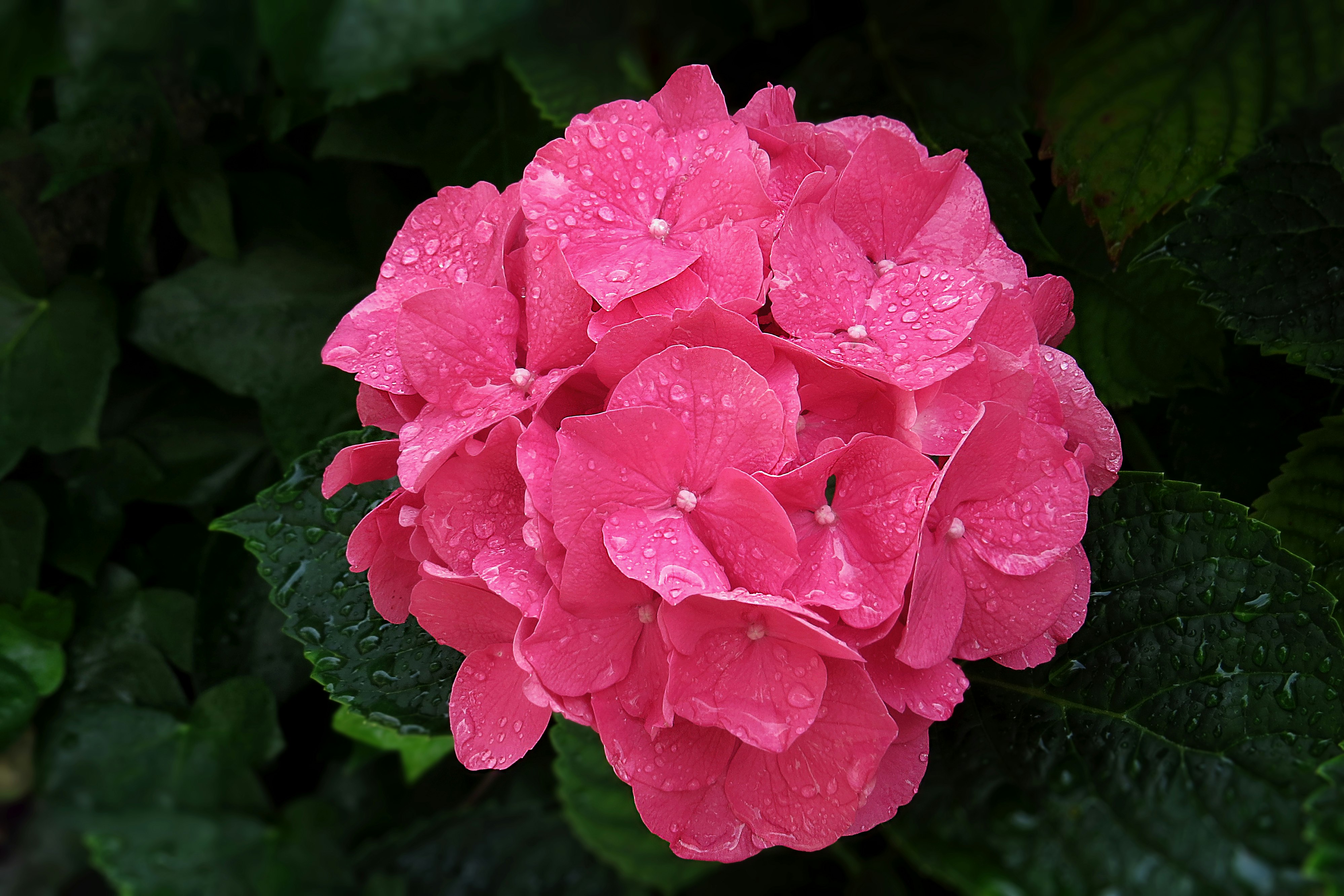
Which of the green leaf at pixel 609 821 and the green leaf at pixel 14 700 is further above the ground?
the green leaf at pixel 14 700

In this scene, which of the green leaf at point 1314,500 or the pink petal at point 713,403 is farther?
the green leaf at point 1314,500

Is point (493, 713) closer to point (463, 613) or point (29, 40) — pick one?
point (463, 613)

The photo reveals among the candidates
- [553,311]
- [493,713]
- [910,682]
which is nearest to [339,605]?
[493,713]

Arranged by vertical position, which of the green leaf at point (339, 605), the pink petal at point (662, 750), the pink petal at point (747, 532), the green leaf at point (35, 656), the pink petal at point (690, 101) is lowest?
the green leaf at point (35, 656)

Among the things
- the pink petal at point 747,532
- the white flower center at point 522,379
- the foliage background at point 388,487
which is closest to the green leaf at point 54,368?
the foliage background at point 388,487

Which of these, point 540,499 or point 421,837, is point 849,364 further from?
point 421,837

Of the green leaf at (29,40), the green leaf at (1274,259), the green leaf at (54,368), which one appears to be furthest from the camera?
the green leaf at (54,368)

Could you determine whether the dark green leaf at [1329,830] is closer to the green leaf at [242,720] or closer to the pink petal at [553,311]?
the pink petal at [553,311]
